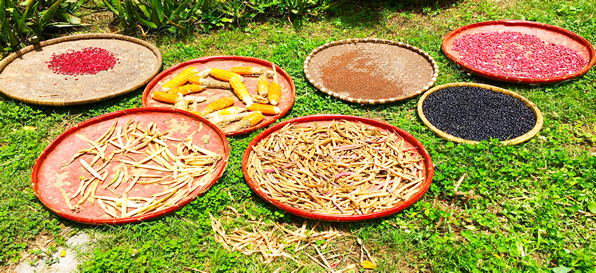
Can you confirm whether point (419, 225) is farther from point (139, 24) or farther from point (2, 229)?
point (139, 24)

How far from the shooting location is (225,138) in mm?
3637

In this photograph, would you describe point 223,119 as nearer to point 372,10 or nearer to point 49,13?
point 49,13

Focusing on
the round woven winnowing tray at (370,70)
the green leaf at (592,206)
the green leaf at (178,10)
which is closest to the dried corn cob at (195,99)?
the round woven winnowing tray at (370,70)

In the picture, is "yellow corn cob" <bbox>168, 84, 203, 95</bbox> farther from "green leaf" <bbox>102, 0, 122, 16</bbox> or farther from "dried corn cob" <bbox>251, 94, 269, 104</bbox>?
"green leaf" <bbox>102, 0, 122, 16</bbox>

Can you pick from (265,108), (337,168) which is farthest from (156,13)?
(337,168)

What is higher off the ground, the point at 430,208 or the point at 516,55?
the point at 516,55

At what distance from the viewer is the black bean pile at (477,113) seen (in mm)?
3787

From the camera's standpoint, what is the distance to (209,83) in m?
4.46

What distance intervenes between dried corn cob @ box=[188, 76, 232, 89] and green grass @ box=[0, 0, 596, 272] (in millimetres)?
697

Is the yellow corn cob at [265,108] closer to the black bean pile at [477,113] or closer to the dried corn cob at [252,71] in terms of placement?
the dried corn cob at [252,71]

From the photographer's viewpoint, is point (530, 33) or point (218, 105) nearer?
point (218, 105)

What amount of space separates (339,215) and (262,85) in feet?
6.39

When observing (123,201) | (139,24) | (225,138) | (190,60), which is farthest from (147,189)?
(139,24)

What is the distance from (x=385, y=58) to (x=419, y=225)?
2573 millimetres
